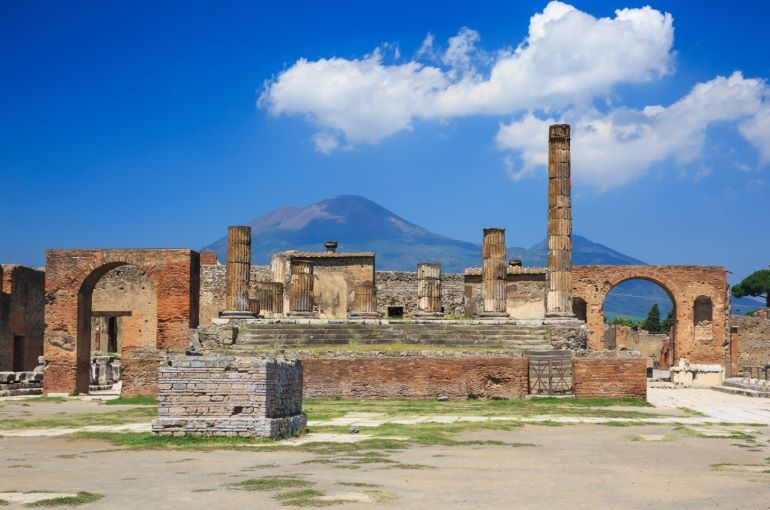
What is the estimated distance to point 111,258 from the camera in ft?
93.1

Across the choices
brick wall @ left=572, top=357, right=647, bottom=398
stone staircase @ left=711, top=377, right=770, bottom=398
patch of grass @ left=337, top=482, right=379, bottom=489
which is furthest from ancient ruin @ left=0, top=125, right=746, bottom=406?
stone staircase @ left=711, top=377, right=770, bottom=398

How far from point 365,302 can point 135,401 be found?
10.4 meters

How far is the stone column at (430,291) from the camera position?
3369 centimetres

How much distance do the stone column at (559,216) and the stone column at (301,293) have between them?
24.7ft

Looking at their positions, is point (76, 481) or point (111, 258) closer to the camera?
point (76, 481)

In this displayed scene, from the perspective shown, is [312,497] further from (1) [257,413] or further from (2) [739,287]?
(2) [739,287]

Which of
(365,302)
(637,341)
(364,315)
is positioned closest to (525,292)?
(365,302)

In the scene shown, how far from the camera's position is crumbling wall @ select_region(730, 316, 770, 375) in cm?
5103

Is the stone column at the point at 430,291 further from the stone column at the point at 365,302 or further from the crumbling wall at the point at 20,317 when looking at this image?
the crumbling wall at the point at 20,317

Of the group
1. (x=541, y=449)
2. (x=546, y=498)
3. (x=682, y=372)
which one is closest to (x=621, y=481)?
(x=546, y=498)

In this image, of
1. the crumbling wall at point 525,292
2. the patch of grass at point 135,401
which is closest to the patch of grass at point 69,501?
the patch of grass at point 135,401

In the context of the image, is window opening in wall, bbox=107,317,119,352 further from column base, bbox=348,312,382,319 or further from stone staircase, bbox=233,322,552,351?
stone staircase, bbox=233,322,552,351

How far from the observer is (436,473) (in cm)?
1123

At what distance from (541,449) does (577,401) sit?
9.24 meters
